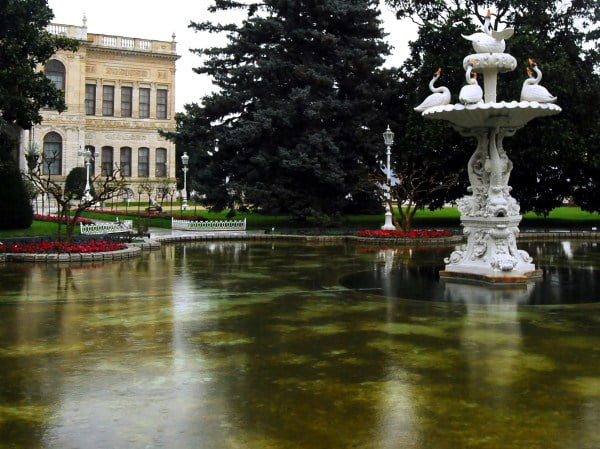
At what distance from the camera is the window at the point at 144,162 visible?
198 feet

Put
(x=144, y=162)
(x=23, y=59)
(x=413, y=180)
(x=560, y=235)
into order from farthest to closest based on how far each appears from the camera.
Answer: (x=144, y=162)
(x=413, y=180)
(x=560, y=235)
(x=23, y=59)

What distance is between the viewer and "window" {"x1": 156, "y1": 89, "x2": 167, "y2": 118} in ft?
201

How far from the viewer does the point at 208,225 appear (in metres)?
26.9

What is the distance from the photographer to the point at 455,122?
1366cm

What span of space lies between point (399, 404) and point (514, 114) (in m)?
8.78

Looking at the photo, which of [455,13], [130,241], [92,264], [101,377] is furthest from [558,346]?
[455,13]

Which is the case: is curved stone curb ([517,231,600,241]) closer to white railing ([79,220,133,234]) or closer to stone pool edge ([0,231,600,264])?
stone pool edge ([0,231,600,264])

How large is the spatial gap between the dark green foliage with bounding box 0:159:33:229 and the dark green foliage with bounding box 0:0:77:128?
398 centimetres

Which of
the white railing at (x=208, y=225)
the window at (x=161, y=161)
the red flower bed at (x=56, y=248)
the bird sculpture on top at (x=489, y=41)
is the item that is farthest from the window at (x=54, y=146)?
the bird sculpture on top at (x=489, y=41)

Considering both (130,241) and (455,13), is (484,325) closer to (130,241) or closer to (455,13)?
(130,241)

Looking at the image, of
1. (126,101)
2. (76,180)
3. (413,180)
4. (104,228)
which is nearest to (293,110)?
(413,180)

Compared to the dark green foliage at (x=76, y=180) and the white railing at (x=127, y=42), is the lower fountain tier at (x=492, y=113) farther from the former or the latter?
the white railing at (x=127, y=42)

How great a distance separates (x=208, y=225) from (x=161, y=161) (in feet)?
119

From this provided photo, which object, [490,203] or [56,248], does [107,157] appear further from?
[490,203]
